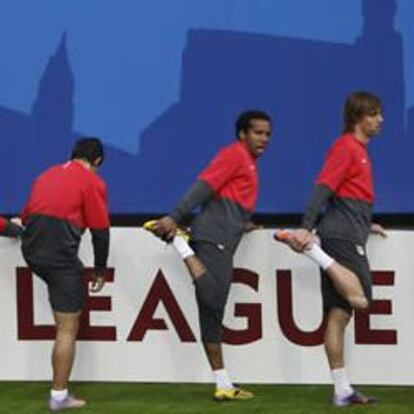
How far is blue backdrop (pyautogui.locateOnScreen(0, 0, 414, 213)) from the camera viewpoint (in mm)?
5629

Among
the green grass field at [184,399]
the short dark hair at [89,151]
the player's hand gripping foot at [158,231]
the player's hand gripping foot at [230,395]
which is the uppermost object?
the short dark hair at [89,151]

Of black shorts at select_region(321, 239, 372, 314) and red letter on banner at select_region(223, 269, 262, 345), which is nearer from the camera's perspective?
black shorts at select_region(321, 239, 372, 314)

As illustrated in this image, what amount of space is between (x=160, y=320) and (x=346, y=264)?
1017mm

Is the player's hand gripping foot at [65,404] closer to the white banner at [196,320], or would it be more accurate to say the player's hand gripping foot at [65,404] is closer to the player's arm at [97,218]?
the white banner at [196,320]

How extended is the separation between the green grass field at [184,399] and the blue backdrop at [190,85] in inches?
50.7

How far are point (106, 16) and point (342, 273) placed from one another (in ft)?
8.09

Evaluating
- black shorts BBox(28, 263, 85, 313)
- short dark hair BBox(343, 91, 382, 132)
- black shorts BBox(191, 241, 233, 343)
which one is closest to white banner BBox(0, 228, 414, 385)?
black shorts BBox(191, 241, 233, 343)

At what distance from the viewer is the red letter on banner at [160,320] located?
4.81 m

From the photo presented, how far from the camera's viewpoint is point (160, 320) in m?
4.83

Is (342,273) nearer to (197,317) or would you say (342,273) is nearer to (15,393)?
(197,317)

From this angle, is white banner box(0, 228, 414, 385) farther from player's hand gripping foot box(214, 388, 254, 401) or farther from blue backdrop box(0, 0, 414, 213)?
blue backdrop box(0, 0, 414, 213)

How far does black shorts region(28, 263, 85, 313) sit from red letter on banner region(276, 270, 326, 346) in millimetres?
953

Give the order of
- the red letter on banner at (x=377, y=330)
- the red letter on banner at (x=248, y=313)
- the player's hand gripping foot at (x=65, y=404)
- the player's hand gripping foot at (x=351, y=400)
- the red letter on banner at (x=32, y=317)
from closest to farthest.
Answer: the player's hand gripping foot at (x=351, y=400) < the player's hand gripping foot at (x=65, y=404) < the red letter on banner at (x=377, y=330) < the red letter on banner at (x=248, y=313) < the red letter on banner at (x=32, y=317)

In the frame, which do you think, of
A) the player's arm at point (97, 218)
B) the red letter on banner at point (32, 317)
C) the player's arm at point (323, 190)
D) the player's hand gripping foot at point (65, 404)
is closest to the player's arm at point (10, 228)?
the red letter on banner at point (32, 317)
